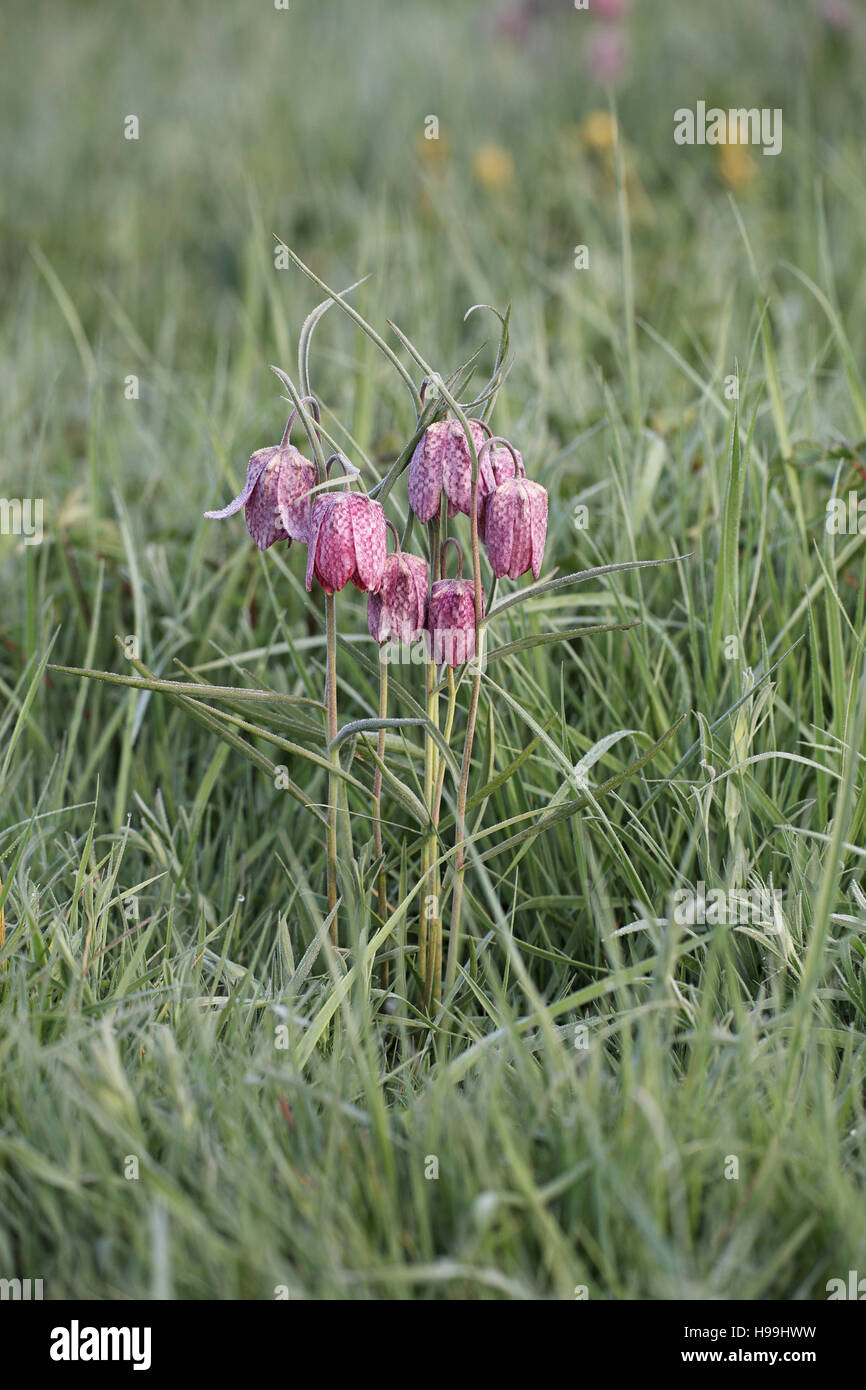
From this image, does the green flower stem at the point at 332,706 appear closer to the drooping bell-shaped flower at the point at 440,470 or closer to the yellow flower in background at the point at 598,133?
the drooping bell-shaped flower at the point at 440,470

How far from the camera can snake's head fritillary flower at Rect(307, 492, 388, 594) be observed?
1112 millimetres

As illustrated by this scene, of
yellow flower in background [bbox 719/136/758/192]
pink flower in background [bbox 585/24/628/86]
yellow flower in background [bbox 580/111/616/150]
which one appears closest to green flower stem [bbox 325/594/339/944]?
yellow flower in background [bbox 580/111/616/150]

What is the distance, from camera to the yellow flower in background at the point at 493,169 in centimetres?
344

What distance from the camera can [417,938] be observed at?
150cm

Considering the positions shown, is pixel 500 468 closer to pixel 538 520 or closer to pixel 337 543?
pixel 538 520

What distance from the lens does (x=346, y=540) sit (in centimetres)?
111

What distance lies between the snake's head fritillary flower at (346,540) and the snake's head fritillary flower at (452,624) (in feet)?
0.28

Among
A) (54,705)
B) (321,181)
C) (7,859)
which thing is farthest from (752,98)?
(7,859)

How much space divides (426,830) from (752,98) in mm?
3766

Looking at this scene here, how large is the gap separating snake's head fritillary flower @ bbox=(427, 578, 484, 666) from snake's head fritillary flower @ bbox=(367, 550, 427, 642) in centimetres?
2

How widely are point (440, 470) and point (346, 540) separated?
12 centimetres
